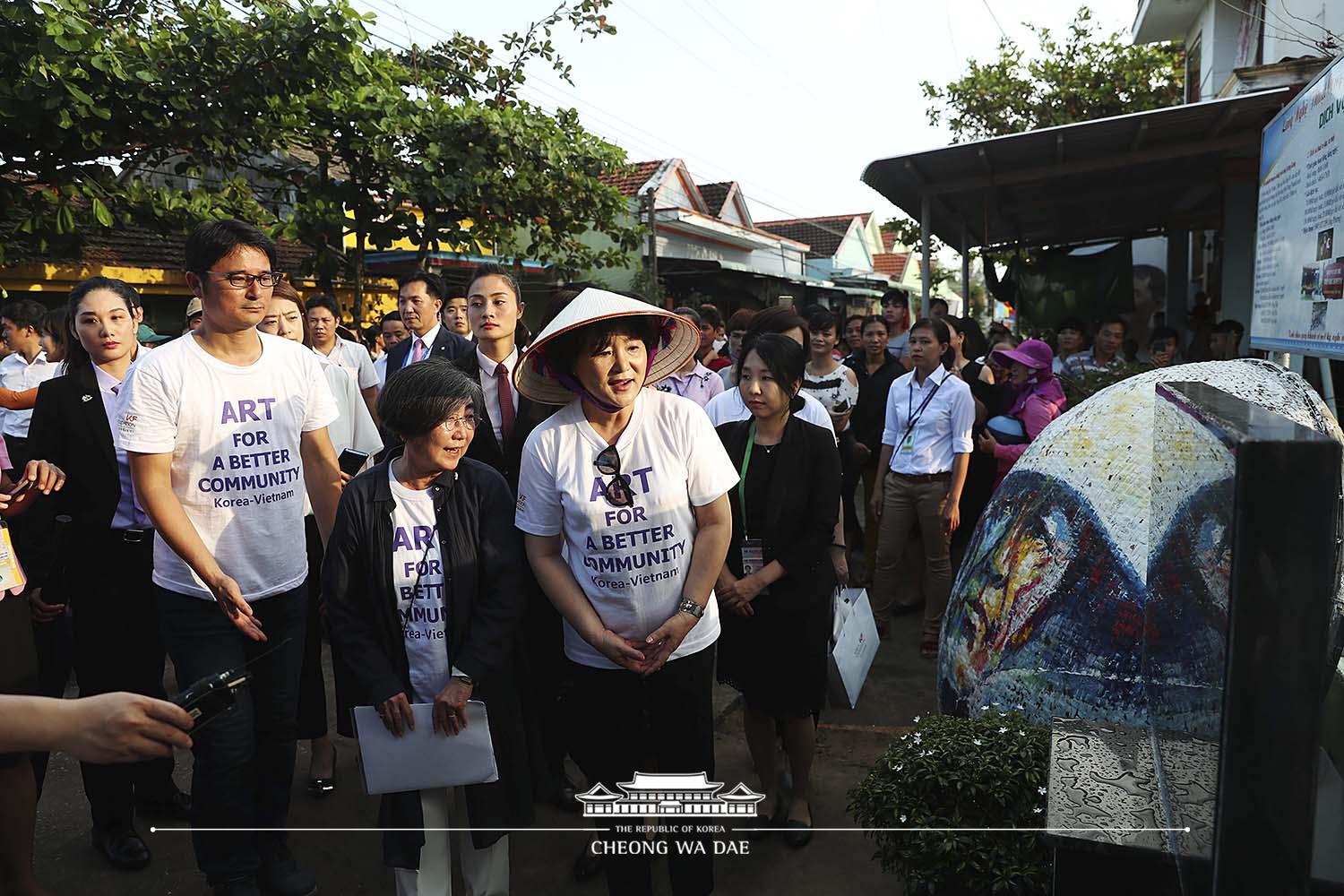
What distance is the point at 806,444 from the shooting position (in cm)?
323

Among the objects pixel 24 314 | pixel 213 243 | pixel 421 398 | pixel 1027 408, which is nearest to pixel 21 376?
pixel 24 314

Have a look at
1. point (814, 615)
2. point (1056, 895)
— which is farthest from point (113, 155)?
point (1056, 895)

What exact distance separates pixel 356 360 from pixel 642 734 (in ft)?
11.7

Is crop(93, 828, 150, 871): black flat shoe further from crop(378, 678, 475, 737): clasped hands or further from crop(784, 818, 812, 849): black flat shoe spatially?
crop(784, 818, 812, 849): black flat shoe

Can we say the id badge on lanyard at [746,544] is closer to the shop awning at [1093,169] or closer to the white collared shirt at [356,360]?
the white collared shirt at [356,360]

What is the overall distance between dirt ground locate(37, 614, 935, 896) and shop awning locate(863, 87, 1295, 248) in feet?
18.5

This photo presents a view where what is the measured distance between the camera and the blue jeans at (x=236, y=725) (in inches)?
105

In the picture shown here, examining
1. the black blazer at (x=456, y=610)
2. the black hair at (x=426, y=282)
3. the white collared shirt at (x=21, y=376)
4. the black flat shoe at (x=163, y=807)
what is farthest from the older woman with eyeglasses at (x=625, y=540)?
the white collared shirt at (x=21, y=376)

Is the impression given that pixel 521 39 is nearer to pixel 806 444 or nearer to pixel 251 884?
pixel 806 444

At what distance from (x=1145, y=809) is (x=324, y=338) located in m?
4.92

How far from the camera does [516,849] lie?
10.5ft

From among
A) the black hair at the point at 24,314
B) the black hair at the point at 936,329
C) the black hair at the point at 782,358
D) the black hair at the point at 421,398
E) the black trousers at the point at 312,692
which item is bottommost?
the black trousers at the point at 312,692

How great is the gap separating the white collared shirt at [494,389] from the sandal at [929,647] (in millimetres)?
2862

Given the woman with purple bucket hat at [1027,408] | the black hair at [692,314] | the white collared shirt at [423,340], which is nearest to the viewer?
the white collared shirt at [423,340]
